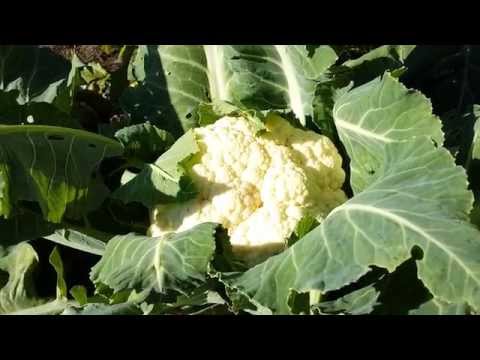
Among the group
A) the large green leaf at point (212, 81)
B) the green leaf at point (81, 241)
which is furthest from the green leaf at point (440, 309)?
the green leaf at point (81, 241)

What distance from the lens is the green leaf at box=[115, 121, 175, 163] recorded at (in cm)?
190

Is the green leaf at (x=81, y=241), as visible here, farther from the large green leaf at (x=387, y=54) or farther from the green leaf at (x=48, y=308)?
the large green leaf at (x=387, y=54)

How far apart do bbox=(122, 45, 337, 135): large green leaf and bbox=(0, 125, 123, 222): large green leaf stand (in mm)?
258

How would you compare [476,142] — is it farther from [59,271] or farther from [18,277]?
[18,277]

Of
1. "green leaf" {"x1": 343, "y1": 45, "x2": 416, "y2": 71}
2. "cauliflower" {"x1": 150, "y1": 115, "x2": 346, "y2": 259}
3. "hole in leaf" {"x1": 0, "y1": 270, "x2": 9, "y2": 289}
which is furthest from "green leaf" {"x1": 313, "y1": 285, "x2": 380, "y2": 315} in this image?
"hole in leaf" {"x1": 0, "y1": 270, "x2": 9, "y2": 289}

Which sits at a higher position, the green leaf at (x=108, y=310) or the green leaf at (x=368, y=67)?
the green leaf at (x=368, y=67)

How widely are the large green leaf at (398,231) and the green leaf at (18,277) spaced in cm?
62

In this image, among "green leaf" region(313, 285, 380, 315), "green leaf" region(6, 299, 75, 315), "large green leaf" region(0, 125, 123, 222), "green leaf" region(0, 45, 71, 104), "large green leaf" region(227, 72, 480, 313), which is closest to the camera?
"large green leaf" region(227, 72, 480, 313)

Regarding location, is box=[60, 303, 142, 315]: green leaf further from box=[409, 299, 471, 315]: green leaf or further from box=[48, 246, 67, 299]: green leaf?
box=[409, 299, 471, 315]: green leaf

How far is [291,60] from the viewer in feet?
6.44

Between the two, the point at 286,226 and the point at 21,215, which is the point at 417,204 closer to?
the point at 286,226

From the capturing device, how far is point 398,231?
4.76 feet

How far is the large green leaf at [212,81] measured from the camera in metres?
1.97

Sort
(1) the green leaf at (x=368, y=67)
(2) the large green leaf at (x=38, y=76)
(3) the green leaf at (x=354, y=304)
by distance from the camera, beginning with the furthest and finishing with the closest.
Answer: (2) the large green leaf at (x=38, y=76), (1) the green leaf at (x=368, y=67), (3) the green leaf at (x=354, y=304)
